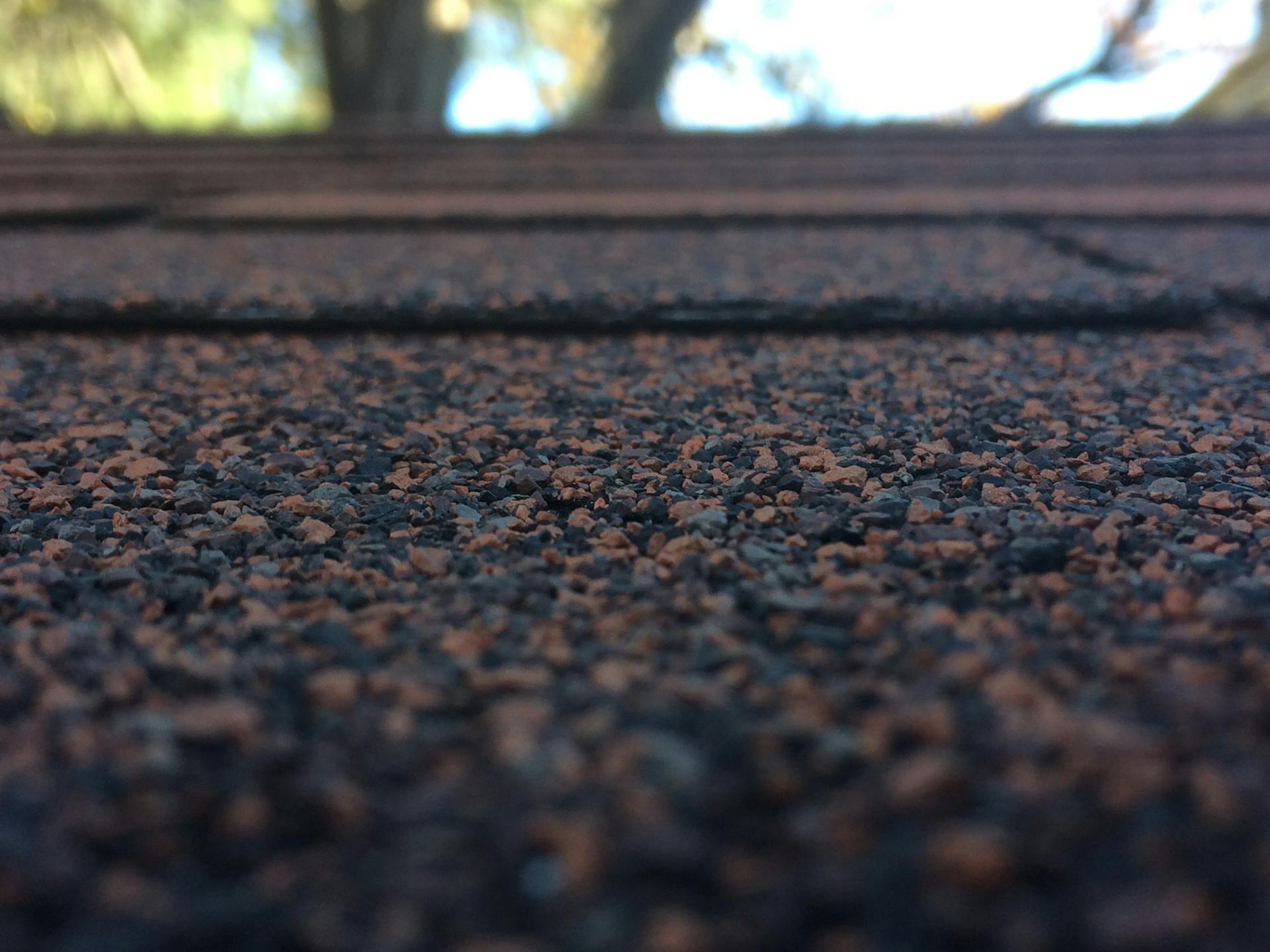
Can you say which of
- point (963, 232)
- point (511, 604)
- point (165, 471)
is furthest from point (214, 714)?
point (963, 232)

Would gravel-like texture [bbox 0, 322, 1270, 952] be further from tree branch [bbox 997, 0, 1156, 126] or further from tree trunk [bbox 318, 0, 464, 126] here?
tree branch [bbox 997, 0, 1156, 126]

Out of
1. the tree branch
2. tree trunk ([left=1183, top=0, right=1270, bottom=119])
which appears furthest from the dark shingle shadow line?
the tree branch

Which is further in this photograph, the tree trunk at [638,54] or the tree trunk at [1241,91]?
the tree trunk at [638,54]

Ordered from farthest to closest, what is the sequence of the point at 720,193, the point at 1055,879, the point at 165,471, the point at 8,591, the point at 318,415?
1. the point at 720,193
2. the point at 318,415
3. the point at 165,471
4. the point at 8,591
5. the point at 1055,879

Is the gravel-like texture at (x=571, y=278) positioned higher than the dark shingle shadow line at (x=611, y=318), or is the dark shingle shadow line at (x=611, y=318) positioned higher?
the gravel-like texture at (x=571, y=278)

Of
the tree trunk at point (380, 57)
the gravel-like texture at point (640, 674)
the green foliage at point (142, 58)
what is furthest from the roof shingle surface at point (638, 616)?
the green foliage at point (142, 58)

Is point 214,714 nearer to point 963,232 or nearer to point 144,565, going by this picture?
point 144,565

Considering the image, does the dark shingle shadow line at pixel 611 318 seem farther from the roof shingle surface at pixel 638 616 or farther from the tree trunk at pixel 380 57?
the tree trunk at pixel 380 57

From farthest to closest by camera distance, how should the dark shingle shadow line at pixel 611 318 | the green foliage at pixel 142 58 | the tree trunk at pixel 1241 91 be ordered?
1. the green foliage at pixel 142 58
2. the tree trunk at pixel 1241 91
3. the dark shingle shadow line at pixel 611 318
